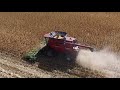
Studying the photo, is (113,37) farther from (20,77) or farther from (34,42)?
(20,77)

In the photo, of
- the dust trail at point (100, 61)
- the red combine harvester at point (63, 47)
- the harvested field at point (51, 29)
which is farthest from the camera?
the harvested field at point (51, 29)

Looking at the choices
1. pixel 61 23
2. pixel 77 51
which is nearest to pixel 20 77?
pixel 77 51

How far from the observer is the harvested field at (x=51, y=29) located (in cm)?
2055

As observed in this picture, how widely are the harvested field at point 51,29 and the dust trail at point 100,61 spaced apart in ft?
3.09

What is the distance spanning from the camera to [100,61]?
20.2 m

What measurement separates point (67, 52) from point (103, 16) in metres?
14.6

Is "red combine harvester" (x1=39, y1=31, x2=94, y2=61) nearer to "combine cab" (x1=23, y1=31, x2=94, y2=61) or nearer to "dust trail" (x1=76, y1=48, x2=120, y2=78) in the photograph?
"combine cab" (x1=23, y1=31, x2=94, y2=61)

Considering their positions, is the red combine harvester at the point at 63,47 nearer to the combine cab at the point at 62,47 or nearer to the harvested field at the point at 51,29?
the combine cab at the point at 62,47

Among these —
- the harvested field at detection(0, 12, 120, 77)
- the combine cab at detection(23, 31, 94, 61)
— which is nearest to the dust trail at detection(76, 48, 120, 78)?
the combine cab at detection(23, 31, 94, 61)

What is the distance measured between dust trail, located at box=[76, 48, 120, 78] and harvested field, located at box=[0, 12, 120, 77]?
942 mm

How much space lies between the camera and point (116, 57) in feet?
69.0

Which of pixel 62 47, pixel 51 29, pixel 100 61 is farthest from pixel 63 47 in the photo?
pixel 51 29

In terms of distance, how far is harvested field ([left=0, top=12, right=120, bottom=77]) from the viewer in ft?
67.4

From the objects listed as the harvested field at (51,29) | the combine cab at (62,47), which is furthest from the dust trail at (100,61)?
the harvested field at (51,29)
